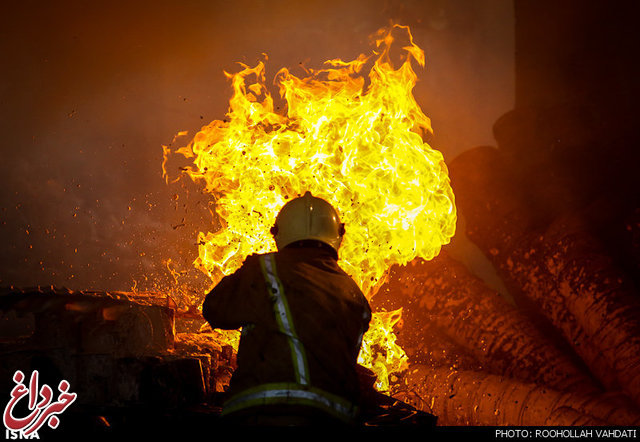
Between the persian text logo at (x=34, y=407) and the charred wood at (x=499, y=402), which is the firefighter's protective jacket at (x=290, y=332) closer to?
the persian text logo at (x=34, y=407)

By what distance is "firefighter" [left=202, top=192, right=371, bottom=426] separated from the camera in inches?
96.0

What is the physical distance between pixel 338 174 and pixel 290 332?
3940 millimetres

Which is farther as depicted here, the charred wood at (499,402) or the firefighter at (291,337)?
→ the charred wood at (499,402)

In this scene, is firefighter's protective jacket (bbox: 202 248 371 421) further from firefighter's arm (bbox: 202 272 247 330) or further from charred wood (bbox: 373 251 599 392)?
charred wood (bbox: 373 251 599 392)

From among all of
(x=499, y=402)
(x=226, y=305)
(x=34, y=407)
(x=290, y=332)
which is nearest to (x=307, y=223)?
(x=226, y=305)

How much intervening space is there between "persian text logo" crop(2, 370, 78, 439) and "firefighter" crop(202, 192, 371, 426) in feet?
5.28

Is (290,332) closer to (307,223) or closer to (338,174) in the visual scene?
(307,223)

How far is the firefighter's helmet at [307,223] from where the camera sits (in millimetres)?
3566

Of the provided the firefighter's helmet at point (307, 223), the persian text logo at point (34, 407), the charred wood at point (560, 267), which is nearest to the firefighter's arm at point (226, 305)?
the firefighter's helmet at point (307, 223)

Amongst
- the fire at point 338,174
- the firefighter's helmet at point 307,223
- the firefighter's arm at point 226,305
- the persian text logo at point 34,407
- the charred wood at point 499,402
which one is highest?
the fire at point 338,174

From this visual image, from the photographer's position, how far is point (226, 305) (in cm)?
271

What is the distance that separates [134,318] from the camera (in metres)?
4.14

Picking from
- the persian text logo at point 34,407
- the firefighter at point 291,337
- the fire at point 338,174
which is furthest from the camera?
the fire at point 338,174

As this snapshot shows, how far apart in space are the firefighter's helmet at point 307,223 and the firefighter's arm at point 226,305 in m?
0.89
